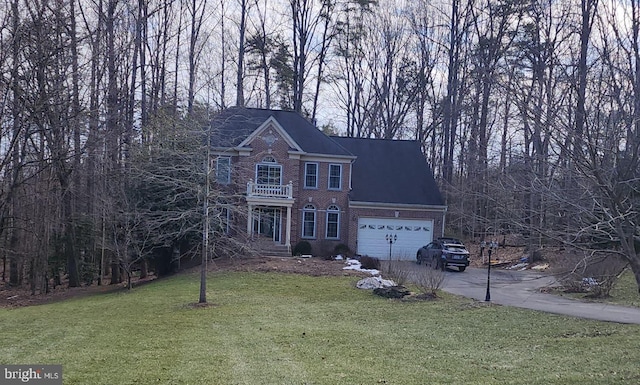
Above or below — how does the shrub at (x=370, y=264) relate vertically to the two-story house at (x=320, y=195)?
below

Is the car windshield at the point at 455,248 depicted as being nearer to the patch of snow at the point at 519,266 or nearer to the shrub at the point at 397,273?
the patch of snow at the point at 519,266

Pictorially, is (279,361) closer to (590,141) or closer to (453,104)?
(590,141)

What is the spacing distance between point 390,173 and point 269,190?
771 cm

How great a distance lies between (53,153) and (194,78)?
35.8 ft

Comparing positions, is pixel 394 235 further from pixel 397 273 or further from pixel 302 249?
pixel 397 273

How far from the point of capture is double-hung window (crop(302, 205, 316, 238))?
3003 cm

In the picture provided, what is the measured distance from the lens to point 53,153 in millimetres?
23875

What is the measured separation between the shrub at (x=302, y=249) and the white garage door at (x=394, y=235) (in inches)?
112

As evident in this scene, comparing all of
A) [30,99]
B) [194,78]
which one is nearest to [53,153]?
[30,99]

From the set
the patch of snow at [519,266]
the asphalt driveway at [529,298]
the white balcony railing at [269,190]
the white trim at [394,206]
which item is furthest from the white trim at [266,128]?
the patch of snow at [519,266]

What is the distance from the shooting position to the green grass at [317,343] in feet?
25.4

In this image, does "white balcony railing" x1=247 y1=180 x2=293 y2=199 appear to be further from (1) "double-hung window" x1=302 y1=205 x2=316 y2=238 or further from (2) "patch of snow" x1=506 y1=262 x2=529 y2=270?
(2) "patch of snow" x1=506 y1=262 x2=529 y2=270
